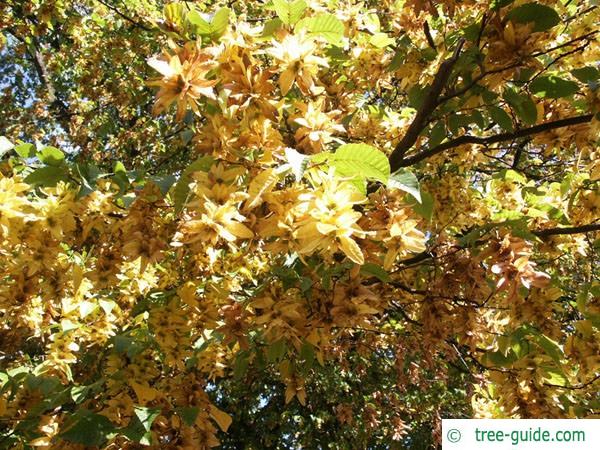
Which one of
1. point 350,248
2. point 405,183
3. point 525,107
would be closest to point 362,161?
point 405,183

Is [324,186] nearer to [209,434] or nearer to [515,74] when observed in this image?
[515,74]

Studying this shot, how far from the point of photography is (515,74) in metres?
1.96

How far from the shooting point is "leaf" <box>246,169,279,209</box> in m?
1.38

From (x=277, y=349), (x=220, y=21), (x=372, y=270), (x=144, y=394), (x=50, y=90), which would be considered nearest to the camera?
(x=220, y=21)

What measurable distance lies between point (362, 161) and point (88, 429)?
1397 mm

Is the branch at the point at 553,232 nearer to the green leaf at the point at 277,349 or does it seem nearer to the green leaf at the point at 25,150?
the green leaf at the point at 277,349

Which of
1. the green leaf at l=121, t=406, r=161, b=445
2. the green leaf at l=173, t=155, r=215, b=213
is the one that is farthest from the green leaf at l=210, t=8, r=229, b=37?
the green leaf at l=121, t=406, r=161, b=445

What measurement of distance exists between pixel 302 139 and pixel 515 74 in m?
0.92

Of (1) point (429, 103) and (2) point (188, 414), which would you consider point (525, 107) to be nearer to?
(1) point (429, 103)

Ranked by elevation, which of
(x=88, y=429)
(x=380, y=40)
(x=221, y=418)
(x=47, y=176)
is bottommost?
(x=88, y=429)

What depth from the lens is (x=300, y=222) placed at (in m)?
1.33

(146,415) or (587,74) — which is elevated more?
(587,74)

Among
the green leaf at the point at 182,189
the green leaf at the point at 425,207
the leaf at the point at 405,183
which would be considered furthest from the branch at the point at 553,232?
the green leaf at the point at 182,189

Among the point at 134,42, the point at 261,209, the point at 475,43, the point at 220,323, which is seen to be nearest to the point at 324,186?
the point at 261,209
